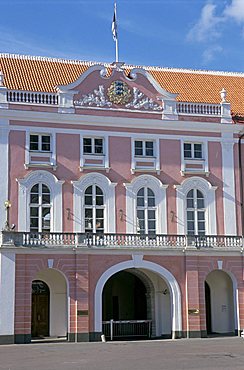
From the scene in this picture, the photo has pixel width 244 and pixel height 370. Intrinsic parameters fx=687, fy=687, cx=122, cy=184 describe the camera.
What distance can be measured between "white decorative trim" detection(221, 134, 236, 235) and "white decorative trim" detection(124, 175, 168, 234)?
357 centimetres

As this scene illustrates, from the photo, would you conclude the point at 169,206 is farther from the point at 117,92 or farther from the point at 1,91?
the point at 1,91

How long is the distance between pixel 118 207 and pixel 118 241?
245 centimetres

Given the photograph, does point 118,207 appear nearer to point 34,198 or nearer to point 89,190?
point 89,190

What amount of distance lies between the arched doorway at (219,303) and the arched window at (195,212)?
9.31ft

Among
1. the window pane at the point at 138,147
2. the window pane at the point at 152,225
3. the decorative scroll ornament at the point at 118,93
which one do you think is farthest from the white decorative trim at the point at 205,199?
the decorative scroll ornament at the point at 118,93

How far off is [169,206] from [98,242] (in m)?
5.06

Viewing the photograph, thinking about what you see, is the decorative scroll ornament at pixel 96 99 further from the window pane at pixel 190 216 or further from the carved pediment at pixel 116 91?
the window pane at pixel 190 216

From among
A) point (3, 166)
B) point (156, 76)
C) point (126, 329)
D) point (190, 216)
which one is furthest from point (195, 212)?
point (156, 76)

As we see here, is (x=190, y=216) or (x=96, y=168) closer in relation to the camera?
(x=96, y=168)

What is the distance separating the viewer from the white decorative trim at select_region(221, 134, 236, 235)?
3825 cm

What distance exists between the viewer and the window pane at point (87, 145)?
122 ft

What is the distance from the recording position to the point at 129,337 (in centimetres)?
3628

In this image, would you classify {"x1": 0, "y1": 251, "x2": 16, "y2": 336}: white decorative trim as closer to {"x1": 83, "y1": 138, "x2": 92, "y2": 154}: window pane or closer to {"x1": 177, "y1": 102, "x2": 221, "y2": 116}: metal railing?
{"x1": 83, "y1": 138, "x2": 92, "y2": 154}: window pane

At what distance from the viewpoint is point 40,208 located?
35.9 meters
